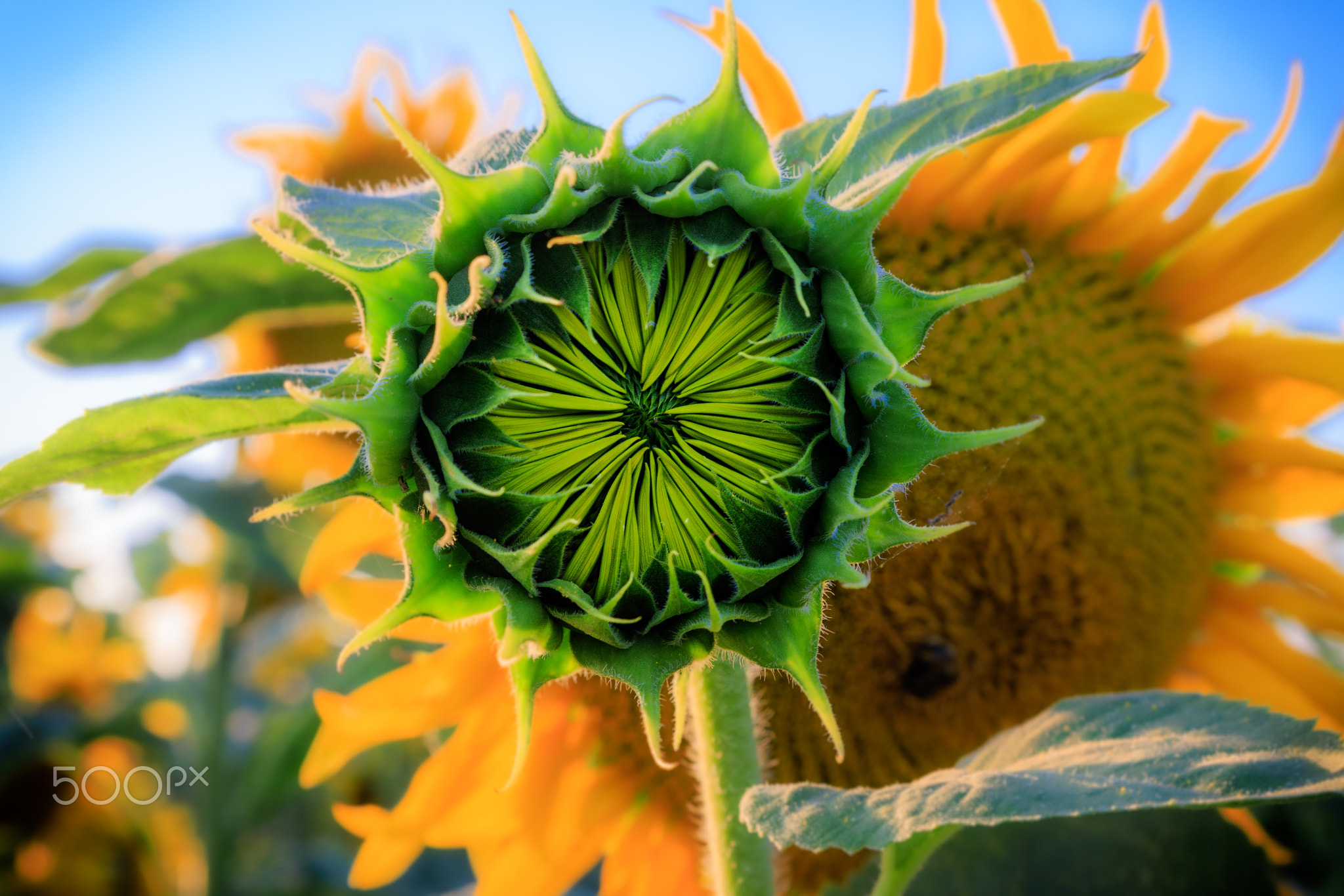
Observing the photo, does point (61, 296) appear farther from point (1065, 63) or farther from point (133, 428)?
point (1065, 63)

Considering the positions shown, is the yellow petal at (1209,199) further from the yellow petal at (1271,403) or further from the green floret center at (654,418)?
the green floret center at (654,418)

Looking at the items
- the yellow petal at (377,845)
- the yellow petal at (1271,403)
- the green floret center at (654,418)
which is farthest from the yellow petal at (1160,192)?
the yellow petal at (377,845)

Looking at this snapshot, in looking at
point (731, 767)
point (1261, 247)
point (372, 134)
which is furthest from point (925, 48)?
point (372, 134)

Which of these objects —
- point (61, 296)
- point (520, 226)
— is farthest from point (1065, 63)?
point (61, 296)

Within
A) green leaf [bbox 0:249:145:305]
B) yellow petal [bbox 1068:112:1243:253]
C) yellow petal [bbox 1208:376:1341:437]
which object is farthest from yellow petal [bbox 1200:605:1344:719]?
green leaf [bbox 0:249:145:305]

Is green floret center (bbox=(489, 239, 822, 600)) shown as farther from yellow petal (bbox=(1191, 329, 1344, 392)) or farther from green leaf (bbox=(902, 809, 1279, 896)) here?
yellow petal (bbox=(1191, 329, 1344, 392))

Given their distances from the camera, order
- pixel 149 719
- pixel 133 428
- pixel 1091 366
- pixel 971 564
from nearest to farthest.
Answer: pixel 133 428 → pixel 971 564 → pixel 1091 366 → pixel 149 719
